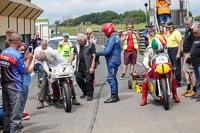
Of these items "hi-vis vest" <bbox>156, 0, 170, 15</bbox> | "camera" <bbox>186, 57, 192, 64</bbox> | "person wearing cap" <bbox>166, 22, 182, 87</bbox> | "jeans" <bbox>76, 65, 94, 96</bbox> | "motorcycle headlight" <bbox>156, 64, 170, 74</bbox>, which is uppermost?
"hi-vis vest" <bbox>156, 0, 170, 15</bbox>

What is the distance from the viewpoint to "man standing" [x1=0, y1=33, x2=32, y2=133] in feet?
24.1

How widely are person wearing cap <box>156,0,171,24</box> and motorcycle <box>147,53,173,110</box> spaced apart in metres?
6.42

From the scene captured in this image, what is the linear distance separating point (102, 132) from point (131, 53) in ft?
24.9

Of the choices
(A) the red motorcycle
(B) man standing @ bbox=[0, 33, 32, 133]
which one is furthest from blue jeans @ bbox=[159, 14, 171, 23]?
(B) man standing @ bbox=[0, 33, 32, 133]

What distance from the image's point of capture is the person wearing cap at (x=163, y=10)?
16109 millimetres

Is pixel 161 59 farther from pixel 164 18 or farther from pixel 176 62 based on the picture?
pixel 164 18

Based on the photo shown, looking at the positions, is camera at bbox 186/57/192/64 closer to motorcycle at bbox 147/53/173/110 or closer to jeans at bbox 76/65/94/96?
motorcycle at bbox 147/53/173/110

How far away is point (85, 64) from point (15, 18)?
19.0m

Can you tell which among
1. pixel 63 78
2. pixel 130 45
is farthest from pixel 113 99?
pixel 130 45

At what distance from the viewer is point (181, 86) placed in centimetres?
1286

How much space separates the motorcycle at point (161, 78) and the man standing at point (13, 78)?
10.4ft

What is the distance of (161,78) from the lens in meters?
9.80

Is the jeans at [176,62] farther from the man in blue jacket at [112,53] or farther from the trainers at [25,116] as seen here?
the trainers at [25,116]

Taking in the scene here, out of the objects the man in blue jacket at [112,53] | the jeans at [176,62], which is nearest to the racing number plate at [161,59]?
the man in blue jacket at [112,53]
